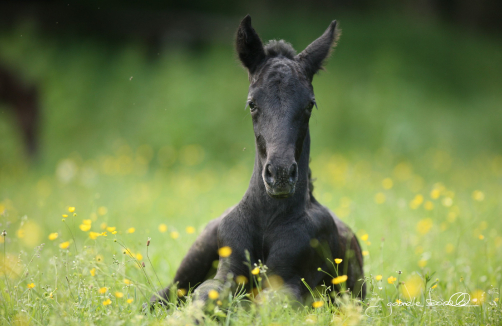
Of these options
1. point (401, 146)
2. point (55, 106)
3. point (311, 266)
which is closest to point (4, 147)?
point (55, 106)

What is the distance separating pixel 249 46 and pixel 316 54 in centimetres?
53

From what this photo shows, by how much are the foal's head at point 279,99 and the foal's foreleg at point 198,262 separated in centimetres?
81

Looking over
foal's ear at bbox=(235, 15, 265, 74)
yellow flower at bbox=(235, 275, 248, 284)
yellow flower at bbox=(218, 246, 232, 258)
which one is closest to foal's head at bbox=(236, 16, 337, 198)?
foal's ear at bbox=(235, 15, 265, 74)

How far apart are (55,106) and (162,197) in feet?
22.2

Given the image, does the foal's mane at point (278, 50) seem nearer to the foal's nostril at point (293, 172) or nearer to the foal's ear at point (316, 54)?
the foal's ear at point (316, 54)

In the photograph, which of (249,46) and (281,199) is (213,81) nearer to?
(249,46)

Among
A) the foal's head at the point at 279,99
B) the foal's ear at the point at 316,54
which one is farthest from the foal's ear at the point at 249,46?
the foal's ear at the point at 316,54

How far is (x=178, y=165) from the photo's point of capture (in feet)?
36.5

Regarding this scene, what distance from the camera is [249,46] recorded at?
350cm

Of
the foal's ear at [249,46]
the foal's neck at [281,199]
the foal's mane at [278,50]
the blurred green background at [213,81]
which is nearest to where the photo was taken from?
the foal's neck at [281,199]

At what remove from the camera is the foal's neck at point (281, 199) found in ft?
10.8

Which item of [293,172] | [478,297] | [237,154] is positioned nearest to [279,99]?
[293,172]

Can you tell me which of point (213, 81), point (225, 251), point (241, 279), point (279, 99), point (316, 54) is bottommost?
point (241, 279)

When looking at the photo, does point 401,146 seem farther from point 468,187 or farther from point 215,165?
point 215,165
